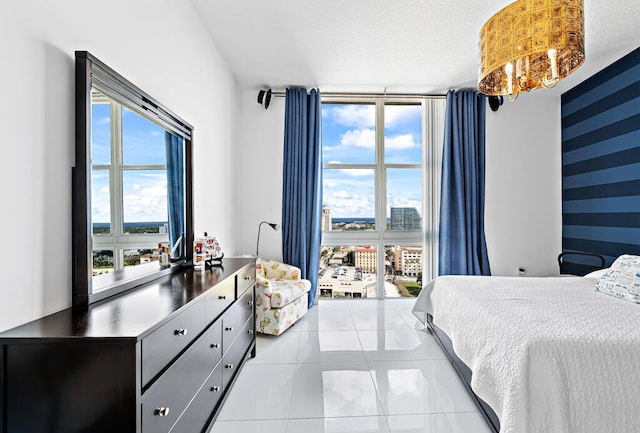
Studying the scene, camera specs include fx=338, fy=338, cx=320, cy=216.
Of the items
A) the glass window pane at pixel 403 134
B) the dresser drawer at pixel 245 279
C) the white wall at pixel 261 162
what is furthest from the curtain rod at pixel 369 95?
the dresser drawer at pixel 245 279

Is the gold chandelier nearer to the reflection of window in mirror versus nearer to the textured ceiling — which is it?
the textured ceiling

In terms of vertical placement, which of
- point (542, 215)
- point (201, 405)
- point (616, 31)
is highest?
point (616, 31)

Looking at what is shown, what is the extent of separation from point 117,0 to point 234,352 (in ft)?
6.87

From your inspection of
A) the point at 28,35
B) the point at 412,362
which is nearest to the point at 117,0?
the point at 28,35

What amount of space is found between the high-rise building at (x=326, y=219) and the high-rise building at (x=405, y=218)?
33.0 inches

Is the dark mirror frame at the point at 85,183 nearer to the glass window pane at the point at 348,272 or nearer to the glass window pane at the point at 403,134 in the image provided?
the glass window pane at the point at 348,272

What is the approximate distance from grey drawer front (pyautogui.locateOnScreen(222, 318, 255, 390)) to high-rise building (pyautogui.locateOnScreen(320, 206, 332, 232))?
1.95 m

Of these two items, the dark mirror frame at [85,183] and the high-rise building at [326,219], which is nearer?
the dark mirror frame at [85,183]

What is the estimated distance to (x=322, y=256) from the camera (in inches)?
177

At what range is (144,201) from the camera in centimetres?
189

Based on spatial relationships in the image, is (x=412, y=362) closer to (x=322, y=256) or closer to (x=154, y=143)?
(x=322, y=256)

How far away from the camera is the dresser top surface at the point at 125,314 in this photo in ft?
3.40

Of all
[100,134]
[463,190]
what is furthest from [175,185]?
[463,190]

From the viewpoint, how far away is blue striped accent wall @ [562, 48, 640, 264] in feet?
10.9
